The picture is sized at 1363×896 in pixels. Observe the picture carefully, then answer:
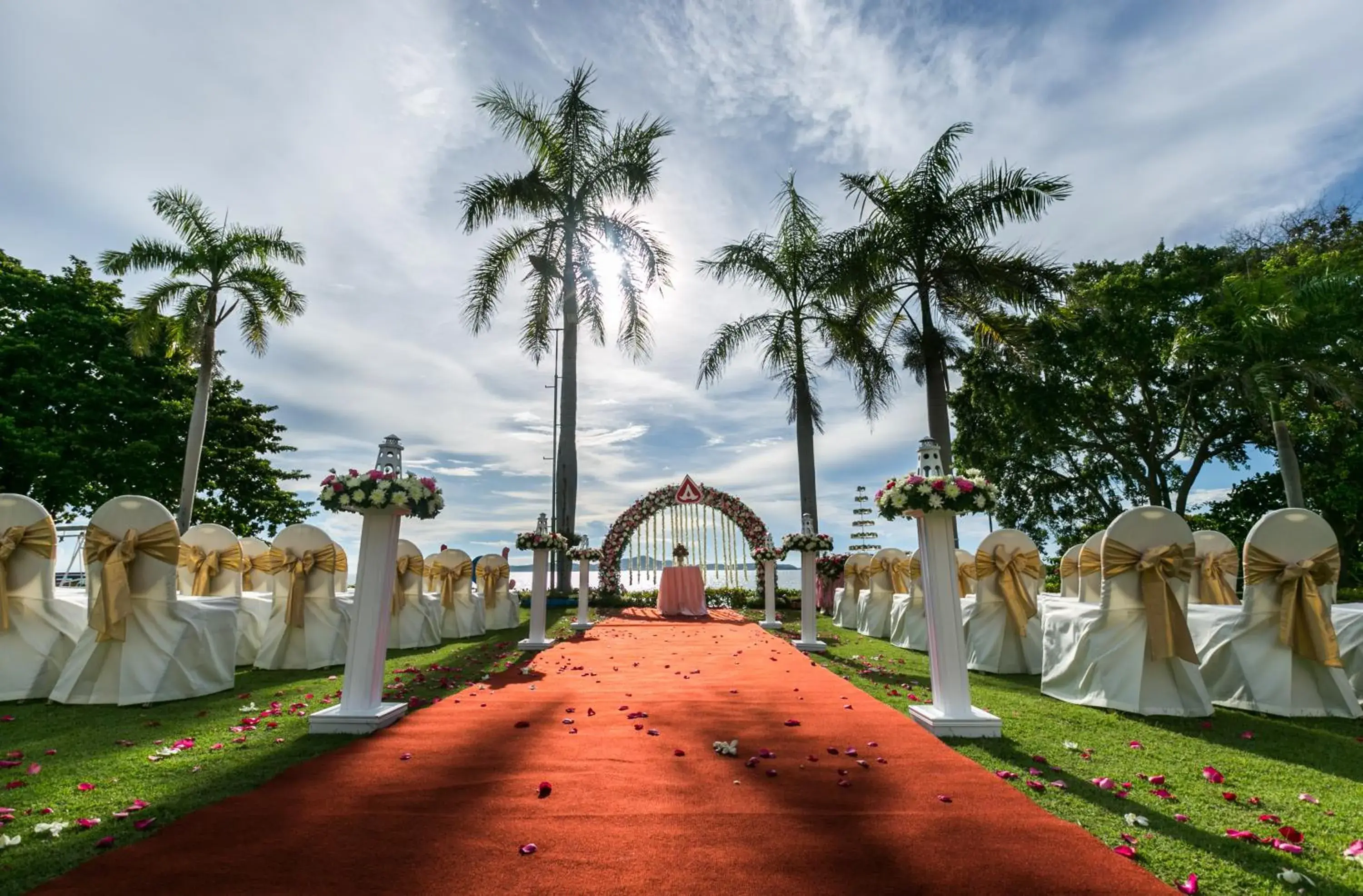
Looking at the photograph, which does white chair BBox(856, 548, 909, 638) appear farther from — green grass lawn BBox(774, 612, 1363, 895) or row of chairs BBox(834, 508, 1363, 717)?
green grass lawn BBox(774, 612, 1363, 895)

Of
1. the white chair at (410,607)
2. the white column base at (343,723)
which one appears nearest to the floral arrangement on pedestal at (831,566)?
the white chair at (410,607)

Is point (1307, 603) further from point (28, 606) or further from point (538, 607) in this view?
point (28, 606)

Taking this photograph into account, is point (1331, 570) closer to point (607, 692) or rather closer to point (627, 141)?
point (607, 692)

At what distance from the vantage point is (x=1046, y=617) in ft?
17.5

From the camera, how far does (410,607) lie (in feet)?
27.8

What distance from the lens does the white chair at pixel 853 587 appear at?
36.7ft

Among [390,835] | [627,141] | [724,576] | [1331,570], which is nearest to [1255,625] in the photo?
[1331,570]

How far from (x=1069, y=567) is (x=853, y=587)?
13.7ft

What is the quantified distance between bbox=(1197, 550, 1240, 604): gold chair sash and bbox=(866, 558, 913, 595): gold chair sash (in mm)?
3196

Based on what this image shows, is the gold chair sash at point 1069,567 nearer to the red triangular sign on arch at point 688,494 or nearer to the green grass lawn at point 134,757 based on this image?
the green grass lawn at point 134,757

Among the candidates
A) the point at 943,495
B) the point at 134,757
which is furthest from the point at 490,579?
the point at 943,495

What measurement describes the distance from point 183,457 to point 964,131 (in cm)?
2015

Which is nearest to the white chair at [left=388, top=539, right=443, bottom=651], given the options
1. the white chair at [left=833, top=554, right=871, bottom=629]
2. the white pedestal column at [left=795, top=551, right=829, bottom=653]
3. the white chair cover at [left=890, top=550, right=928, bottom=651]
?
the white pedestal column at [left=795, top=551, right=829, bottom=653]

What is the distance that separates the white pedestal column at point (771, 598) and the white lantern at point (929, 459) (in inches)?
255
